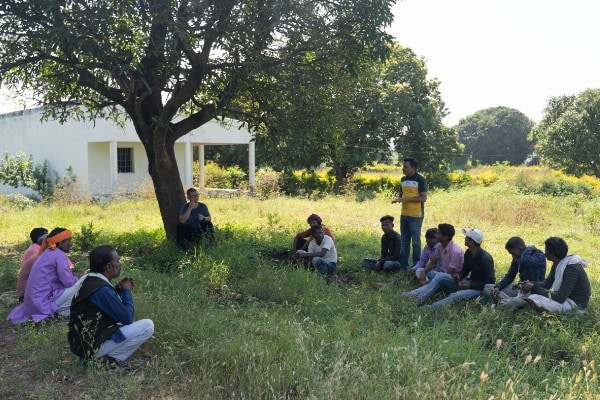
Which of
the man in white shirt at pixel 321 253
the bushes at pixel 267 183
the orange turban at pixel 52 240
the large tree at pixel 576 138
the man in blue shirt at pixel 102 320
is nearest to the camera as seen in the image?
the man in blue shirt at pixel 102 320

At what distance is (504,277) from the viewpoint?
6418 millimetres

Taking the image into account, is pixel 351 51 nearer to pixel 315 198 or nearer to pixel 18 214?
pixel 18 214

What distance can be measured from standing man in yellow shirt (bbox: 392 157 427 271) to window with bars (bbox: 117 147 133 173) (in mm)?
17197

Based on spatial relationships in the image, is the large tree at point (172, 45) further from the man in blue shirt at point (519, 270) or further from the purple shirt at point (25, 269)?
the man in blue shirt at point (519, 270)

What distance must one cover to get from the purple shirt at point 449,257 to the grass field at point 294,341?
66cm

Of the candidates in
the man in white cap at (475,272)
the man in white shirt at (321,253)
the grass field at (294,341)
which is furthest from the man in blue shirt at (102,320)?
the man in white shirt at (321,253)

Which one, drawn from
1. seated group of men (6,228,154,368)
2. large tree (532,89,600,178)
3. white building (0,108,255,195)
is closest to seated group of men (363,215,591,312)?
seated group of men (6,228,154,368)

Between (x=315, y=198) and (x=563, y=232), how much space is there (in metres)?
12.1

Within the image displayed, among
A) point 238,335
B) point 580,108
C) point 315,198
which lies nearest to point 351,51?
point 238,335

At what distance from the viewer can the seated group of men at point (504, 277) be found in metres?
5.61

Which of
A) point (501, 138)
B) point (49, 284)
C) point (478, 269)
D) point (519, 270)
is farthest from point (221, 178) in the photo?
point (501, 138)

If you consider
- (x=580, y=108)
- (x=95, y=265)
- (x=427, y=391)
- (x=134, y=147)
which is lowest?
(x=427, y=391)

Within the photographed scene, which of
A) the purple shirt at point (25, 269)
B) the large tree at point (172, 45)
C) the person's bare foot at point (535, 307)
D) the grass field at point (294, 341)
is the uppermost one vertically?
the large tree at point (172, 45)

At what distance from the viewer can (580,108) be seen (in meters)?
32.3
